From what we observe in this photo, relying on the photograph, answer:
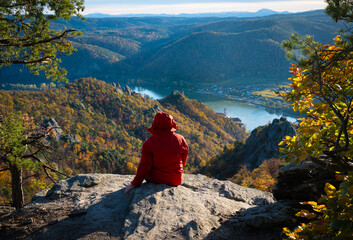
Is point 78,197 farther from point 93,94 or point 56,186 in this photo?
point 93,94

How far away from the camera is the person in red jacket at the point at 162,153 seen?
5176 millimetres

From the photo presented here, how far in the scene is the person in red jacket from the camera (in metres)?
5.18

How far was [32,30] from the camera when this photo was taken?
18.9 feet

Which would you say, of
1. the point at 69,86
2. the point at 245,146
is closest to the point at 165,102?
the point at 69,86

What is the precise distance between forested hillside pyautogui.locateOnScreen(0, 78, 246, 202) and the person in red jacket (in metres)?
38.9

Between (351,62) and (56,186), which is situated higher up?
(351,62)

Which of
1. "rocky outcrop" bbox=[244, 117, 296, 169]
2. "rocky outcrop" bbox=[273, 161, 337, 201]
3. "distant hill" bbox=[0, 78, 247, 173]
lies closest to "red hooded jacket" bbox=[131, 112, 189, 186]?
"rocky outcrop" bbox=[273, 161, 337, 201]

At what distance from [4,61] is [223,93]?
16951cm

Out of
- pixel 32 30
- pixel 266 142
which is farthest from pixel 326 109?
pixel 266 142

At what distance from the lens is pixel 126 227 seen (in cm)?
434

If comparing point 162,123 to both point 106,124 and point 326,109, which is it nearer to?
point 326,109

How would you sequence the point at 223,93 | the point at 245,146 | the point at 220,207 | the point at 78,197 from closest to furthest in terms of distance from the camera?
the point at 220,207
the point at 78,197
the point at 245,146
the point at 223,93

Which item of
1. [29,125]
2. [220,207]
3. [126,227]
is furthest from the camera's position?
[29,125]

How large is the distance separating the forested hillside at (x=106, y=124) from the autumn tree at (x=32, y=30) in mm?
37272
